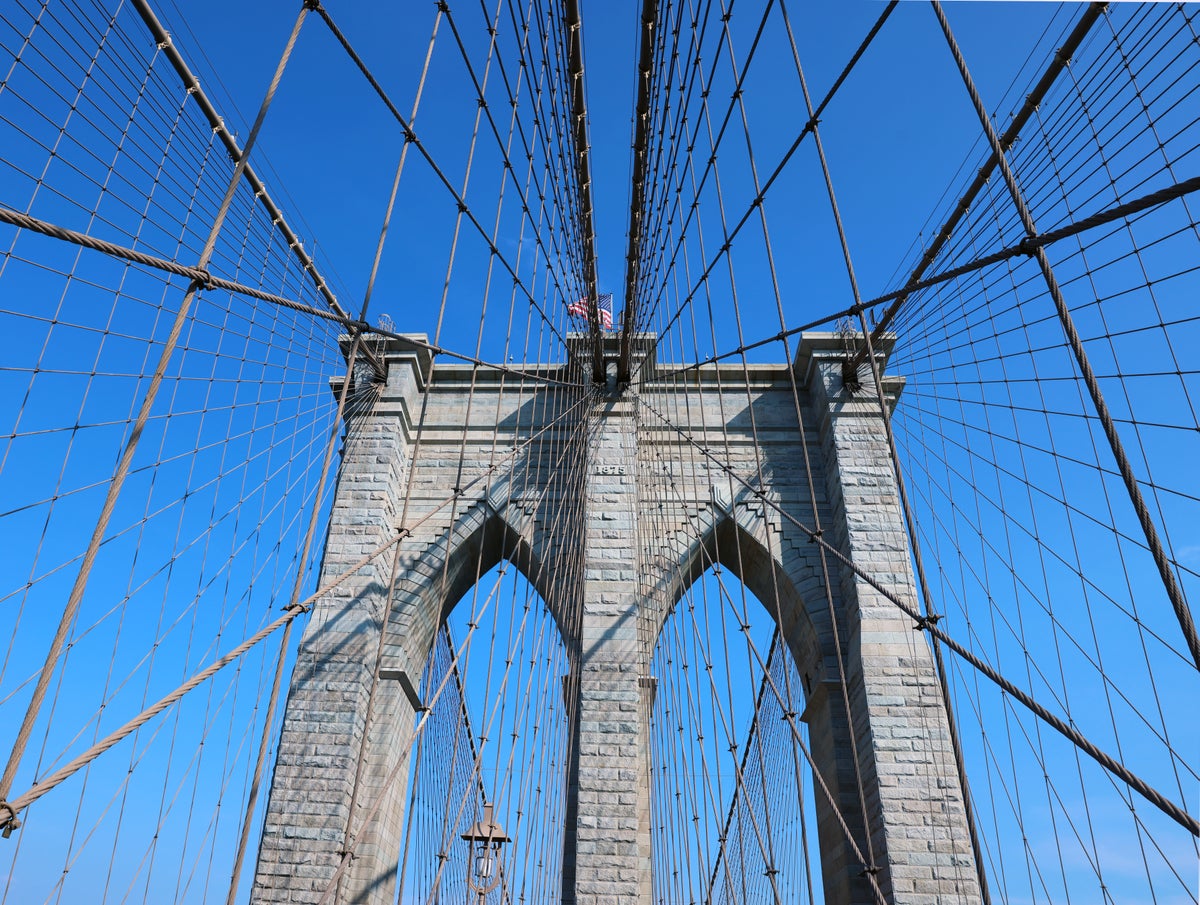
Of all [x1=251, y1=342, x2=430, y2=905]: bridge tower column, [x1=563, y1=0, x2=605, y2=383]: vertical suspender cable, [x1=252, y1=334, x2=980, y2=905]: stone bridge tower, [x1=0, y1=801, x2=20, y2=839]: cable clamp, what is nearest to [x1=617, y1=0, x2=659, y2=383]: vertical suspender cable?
[x1=563, y1=0, x2=605, y2=383]: vertical suspender cable

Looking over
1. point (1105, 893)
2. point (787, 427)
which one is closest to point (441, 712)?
point (787, 427)

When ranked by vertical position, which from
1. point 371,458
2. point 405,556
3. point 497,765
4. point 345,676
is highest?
point 371,458

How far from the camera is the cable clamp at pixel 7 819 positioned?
2033 mm

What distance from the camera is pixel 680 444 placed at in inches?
348

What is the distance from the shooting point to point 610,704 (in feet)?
23.9

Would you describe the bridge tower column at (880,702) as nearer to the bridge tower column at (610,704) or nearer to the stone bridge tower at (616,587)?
the stone bridge tower at (616,587)

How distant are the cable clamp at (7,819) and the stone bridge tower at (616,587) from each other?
3.84 meters

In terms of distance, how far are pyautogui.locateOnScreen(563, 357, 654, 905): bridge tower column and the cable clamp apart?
17.1ft

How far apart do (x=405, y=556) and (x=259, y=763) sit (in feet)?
17.6

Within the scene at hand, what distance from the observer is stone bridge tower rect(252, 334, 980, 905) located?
6.61 m

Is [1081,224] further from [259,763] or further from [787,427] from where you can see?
[787,427]

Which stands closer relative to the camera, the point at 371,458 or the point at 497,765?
the point at 497,765

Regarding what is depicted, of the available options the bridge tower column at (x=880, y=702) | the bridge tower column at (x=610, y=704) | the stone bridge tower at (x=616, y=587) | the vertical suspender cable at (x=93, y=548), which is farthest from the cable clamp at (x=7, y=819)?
the bridge tower column at (x=880, y=702)

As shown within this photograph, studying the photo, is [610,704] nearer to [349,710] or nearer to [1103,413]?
[349,710]
